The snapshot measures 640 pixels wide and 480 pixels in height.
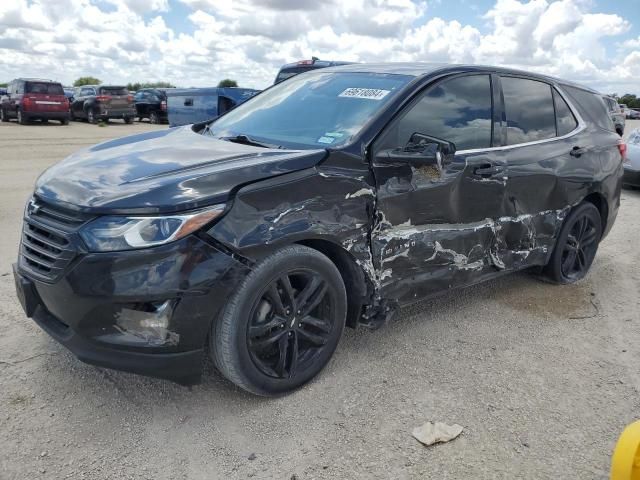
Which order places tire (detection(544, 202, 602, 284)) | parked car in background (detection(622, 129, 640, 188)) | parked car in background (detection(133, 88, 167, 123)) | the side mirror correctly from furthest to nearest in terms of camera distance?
parked car in background (detection(133, 88, 167, 123)) → parked car in background (detection(622, 129, 640, 188)) → tire (detection(544, 202, 602, 284)) → the side mirror

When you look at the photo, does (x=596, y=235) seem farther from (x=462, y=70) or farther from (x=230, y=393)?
(x=230, y=393)

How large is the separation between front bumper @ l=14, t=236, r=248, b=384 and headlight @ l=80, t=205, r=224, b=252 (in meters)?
0.03

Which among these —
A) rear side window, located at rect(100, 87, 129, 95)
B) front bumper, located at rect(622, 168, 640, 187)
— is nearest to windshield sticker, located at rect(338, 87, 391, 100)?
front bumper, located at rect(622, 168, 640, 187)

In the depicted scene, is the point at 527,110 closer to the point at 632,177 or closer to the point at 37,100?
the point at 632,177

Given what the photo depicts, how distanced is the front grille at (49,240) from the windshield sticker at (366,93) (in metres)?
1.78

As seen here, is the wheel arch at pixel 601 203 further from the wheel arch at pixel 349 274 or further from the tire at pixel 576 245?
the wheel arch at pixel 349 274

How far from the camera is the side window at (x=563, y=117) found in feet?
15.1

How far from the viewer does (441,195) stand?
3.52 metres

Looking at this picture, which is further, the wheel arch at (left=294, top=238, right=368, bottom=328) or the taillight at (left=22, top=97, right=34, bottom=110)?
the taillight at (left=22, top=97, right=34, bottom=110)

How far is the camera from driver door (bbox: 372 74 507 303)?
327cm

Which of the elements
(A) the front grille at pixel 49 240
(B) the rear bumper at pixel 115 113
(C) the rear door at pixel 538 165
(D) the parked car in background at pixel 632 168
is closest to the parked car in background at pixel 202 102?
(D) the parked car in background at pixel 632 168

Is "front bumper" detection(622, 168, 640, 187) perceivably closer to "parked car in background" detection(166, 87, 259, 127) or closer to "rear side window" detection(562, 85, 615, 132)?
"rear side window" detection(562, 85, 615, 132)

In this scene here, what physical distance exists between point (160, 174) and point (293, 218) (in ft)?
2.20

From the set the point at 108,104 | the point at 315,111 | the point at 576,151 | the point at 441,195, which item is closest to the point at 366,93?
the point at 315,111
